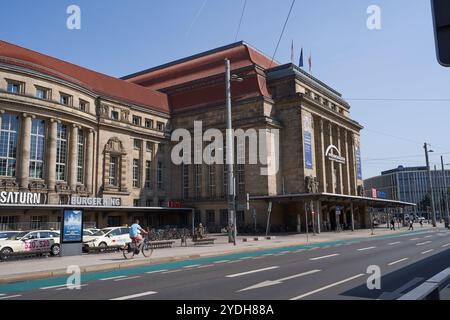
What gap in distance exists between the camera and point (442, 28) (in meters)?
3.81

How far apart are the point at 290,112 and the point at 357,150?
23.5 meters

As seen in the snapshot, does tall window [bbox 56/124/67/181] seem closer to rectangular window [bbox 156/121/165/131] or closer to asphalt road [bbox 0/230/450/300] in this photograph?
rectangular window [bbox 156/121/165/131]

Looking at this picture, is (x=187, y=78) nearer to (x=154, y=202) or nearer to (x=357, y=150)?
(x=154, y=202)

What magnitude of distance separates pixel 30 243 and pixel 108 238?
490 centimetres

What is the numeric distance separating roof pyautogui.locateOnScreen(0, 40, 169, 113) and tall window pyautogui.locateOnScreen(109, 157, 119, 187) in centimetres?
835

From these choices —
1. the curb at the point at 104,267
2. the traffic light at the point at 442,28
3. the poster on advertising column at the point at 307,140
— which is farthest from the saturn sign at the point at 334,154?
the traffic light at the point at 442,28

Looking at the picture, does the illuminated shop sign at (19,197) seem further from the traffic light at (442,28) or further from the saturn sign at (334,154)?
the saturn sign at (334,154)

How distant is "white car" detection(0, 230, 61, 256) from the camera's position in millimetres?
22484

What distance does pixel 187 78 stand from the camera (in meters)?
64.0

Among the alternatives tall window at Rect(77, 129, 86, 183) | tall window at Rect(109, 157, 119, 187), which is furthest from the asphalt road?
tall window at Rect(109, 157, 119, 187)

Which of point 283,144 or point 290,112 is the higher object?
point 290,112
